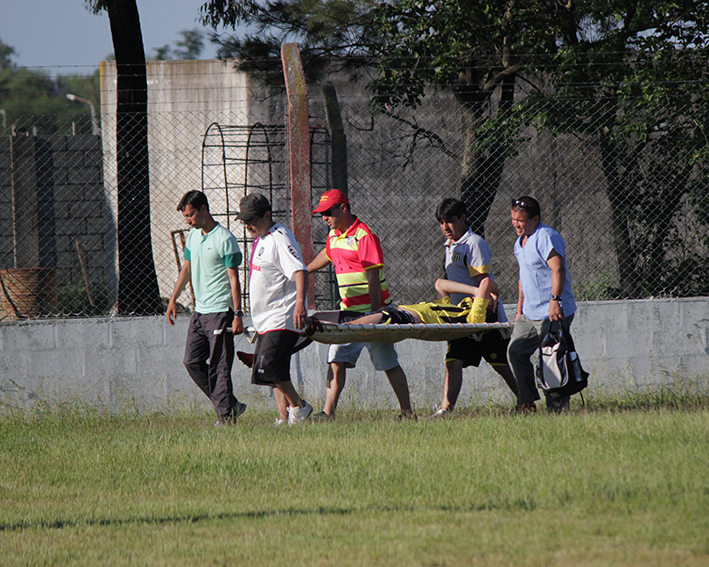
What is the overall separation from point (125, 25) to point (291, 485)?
258 inches

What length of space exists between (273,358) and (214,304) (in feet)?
2.37

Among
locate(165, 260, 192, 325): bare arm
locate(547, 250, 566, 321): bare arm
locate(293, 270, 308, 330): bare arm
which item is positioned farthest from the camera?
locate(165, 260, 192, 325): bare arm

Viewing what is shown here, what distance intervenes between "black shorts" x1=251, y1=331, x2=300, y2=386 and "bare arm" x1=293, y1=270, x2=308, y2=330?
215 millimetres

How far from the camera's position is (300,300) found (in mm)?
5641

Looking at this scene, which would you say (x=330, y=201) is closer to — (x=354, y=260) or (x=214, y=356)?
(x=354, y=260)

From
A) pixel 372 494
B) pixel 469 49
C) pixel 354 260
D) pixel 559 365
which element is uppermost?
pixel 469 49

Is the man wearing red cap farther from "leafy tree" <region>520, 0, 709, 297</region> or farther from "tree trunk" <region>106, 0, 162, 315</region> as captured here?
"leafy tree" <region>520, 0, 709, 297</region>

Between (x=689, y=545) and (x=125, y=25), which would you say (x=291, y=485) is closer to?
(x=689, y=545)

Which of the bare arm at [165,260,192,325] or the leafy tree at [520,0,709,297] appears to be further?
the leafy tree at [520,0,709,297]

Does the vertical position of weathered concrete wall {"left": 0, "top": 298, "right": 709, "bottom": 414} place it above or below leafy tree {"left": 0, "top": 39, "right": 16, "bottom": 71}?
below

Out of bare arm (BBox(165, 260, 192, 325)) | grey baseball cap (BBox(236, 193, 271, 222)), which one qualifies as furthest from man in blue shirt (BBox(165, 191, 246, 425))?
grey baseball cap (BBox(236, 193, 271, 222))

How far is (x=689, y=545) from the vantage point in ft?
9.82

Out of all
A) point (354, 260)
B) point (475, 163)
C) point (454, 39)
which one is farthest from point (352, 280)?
point (454, 39)

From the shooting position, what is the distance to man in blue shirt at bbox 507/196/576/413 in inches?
229
